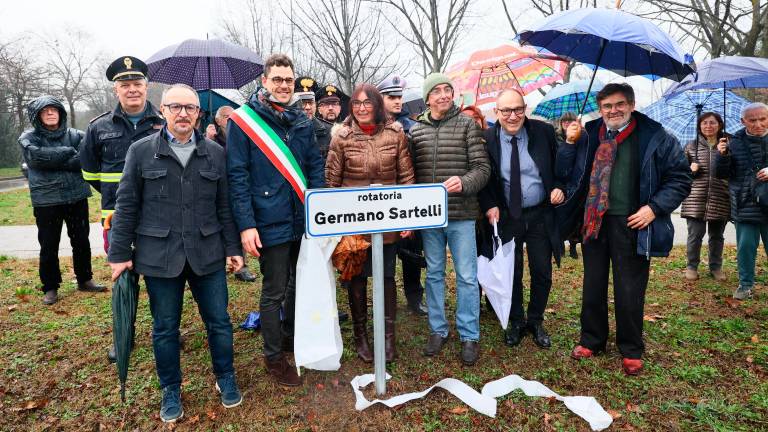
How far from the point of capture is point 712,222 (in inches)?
211

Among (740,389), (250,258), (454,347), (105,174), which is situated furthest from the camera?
(250,258)

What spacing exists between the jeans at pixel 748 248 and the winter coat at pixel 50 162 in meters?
7.12

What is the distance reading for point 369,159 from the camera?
3258 millimetres

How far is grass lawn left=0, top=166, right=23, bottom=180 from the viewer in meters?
26.1

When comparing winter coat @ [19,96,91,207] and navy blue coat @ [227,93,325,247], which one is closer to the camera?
navy blue coat @ [227,93,325,247]

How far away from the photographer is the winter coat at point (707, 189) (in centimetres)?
521

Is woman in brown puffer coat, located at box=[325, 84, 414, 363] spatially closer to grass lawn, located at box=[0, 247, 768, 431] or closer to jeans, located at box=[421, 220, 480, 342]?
jeans, located at box=[421, 220, 480, 342]

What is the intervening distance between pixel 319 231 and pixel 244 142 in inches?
36.0

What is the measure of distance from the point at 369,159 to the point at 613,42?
7.37 ft

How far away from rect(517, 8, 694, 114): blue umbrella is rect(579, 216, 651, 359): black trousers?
1204 millimetres

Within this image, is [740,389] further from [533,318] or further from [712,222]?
[712,222]

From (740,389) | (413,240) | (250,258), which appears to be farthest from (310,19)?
(740,389)

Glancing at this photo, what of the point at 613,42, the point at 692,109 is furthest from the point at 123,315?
the point at 692,109

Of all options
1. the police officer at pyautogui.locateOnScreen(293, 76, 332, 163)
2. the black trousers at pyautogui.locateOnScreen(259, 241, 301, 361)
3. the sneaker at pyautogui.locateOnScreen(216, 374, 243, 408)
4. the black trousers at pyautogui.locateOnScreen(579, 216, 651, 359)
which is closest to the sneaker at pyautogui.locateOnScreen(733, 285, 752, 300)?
the black trousers at pyautogui.locateOnScreen(579, 216, 651, 359)
